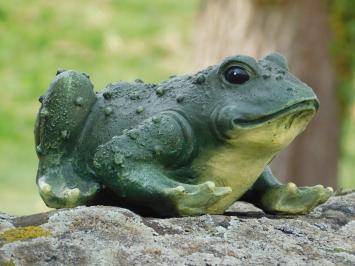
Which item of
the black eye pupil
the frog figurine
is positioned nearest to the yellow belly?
the frog figurine


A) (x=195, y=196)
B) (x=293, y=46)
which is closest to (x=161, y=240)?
(x=195, y=196)

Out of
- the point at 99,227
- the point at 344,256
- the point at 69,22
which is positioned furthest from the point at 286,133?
the point at 69,22

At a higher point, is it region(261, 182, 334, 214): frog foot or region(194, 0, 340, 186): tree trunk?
region(194, 0, 340, 186): tree trunk

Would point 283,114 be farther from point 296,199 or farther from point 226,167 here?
point 296,199

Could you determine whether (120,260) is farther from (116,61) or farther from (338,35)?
(116,61)

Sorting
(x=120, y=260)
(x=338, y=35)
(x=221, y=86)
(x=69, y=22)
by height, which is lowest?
(x=120, y=260)

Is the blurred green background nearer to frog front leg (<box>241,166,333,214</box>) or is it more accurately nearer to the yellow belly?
frog front leg (<box>241,166,333,214</box>)

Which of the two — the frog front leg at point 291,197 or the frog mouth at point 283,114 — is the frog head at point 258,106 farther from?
the frog front leg at point 291,197
